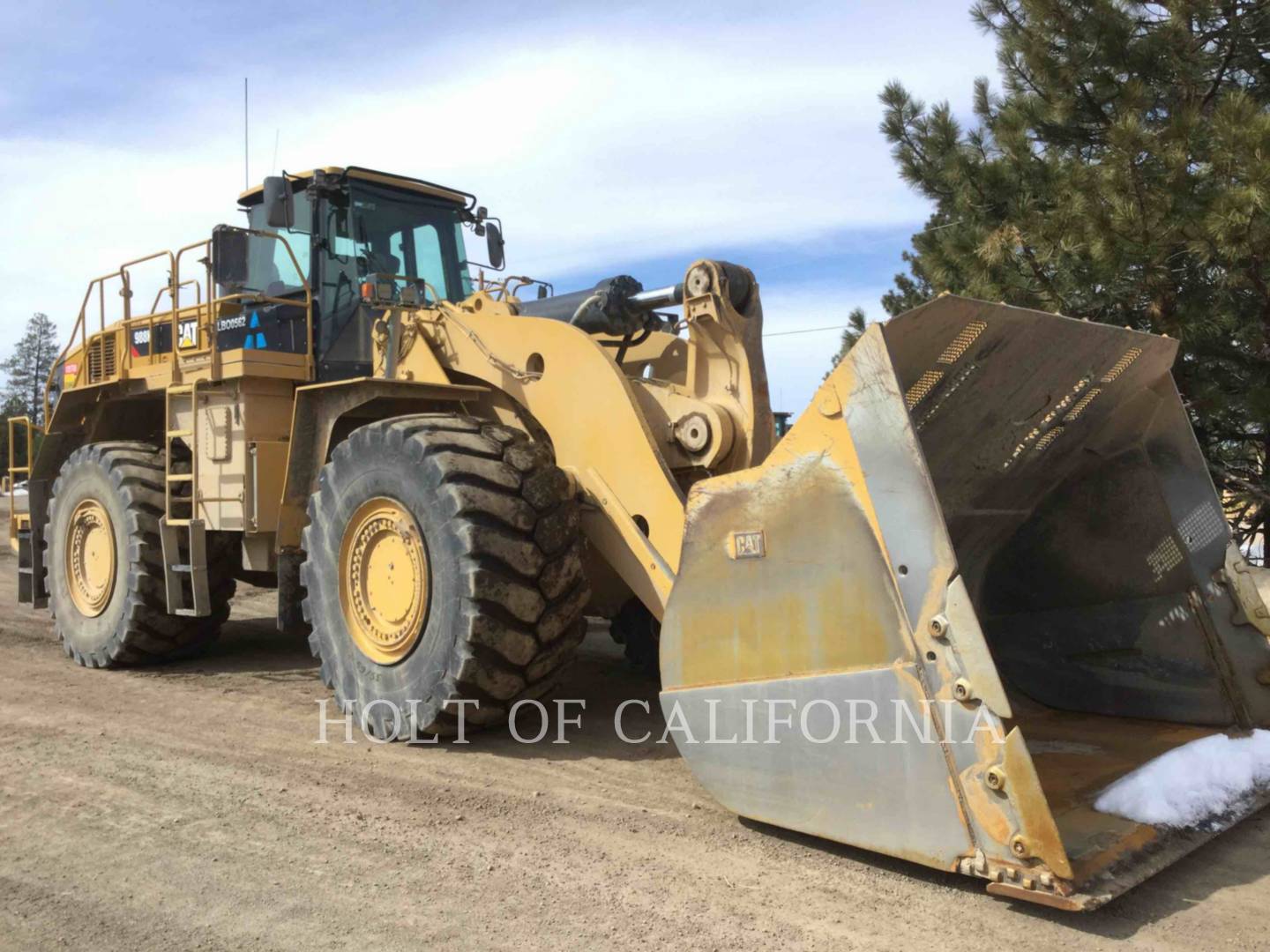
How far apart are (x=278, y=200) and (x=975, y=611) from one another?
451 cm

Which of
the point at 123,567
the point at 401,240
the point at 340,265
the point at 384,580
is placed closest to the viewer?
the point at 384,580

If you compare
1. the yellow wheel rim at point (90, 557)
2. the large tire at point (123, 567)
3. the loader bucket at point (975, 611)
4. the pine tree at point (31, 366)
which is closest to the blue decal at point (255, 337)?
the large tire at point (123, 567)

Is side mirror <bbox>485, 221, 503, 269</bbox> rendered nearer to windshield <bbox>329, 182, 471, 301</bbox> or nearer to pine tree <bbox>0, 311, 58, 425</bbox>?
windshield <bbox>329, 182, 471, 301</bbox>

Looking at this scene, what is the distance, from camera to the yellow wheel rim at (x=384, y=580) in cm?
493

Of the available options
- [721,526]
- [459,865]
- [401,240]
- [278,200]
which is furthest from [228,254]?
[459,865]

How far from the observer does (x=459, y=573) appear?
460 cm

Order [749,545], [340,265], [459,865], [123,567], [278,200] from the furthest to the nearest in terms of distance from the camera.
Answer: [123,567]
[340,265]
[278,200]
[749,545]
[459,865]

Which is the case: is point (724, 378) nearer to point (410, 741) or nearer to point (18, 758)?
point (410, 741)

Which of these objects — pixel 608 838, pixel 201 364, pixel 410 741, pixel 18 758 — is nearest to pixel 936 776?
pixel 608 838

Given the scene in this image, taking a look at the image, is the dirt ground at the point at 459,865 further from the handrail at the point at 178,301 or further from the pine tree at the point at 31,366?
the pine tree at the point at 31,366

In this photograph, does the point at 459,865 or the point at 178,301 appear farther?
the point at 178,301

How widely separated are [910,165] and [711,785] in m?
7.80

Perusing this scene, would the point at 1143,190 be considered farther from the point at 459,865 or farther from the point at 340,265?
the point at 459,865

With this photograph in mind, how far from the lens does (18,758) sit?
5121 mm
